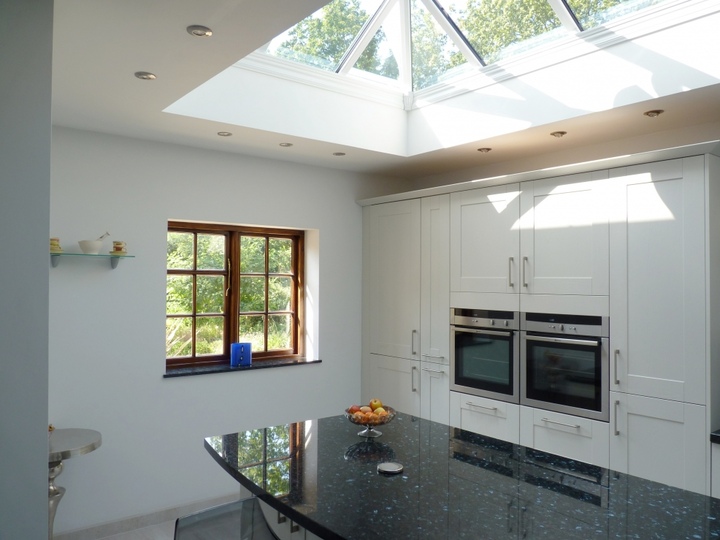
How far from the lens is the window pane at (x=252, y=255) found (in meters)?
4.30

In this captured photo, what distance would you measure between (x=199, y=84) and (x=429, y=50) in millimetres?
1818

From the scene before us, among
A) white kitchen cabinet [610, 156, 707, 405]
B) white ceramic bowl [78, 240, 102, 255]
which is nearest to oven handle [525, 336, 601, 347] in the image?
white kitchen cabinet [610, 156, 707, 405]

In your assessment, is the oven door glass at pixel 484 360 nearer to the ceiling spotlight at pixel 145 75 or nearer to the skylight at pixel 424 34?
the skylight at pixel 424 34

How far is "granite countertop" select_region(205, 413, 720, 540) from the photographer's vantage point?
1579 mm

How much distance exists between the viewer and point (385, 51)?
3887 millimetres

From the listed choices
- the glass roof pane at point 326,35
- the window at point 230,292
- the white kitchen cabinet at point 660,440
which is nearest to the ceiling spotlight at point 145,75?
the glass roof pane at point 326,35

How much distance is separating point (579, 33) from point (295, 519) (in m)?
2.82

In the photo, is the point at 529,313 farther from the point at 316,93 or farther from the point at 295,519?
the point at 295,519

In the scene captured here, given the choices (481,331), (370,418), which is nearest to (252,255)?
(481,331)

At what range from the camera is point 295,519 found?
5.50 ft

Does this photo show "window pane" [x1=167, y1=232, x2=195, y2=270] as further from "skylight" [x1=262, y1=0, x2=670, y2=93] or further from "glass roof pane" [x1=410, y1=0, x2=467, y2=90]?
"glass roof pane" [x1=410, y1=0, x2=467, y2=90]

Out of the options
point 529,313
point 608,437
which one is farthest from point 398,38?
point 608,437

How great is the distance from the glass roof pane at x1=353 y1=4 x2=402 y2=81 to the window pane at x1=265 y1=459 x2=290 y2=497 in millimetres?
2710

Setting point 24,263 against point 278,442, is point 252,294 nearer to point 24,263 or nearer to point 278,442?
point 278,442
